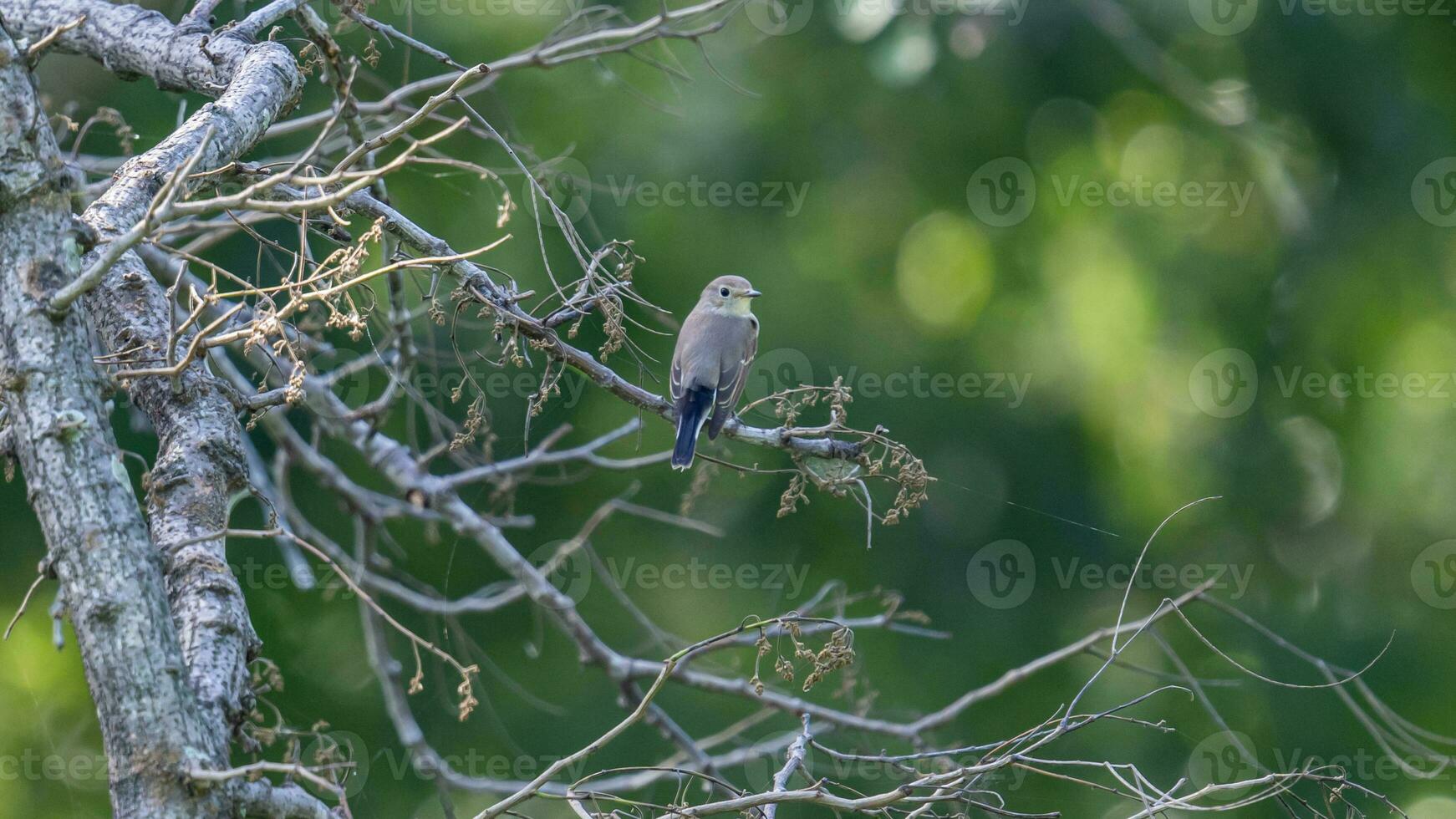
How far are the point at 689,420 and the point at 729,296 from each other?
1.56 meters

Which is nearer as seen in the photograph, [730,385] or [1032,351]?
[730,385]

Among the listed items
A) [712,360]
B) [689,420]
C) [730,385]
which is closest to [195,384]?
[689,420]

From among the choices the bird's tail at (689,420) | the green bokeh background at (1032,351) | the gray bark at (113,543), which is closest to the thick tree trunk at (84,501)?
the gray bark at (113,543)

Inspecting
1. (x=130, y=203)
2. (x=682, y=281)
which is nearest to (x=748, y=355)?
(x=130, y=203)

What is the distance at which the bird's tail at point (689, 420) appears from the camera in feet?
13.7

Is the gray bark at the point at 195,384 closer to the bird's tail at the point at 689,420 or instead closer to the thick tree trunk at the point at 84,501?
the thick tree trunk at the point at 84,501

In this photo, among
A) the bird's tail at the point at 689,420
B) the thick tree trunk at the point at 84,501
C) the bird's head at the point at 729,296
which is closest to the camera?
the thick tree trunk at the point at 84,501

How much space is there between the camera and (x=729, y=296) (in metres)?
5.85

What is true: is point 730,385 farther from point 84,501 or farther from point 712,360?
point 84,501

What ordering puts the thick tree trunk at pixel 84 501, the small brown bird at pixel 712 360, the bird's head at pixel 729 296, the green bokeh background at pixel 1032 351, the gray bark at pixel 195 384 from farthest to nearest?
the green bokeh background at pixel 1032 351 < the bird's head at pixel 729 296 < the small brown bird at pixel 712 360 < the gray bark at pixel 195 384 < the thick tree trunk at pixel 84 501

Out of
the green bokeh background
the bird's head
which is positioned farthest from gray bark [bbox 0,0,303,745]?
the green bokeh background

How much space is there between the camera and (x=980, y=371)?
1038 centimetres

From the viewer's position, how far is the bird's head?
575cm

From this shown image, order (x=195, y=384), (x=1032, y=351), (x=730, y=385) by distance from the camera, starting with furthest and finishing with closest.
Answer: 1. (x=1032, y=351)
2. (x=730, y=385)
3. (x=195, y=384)
